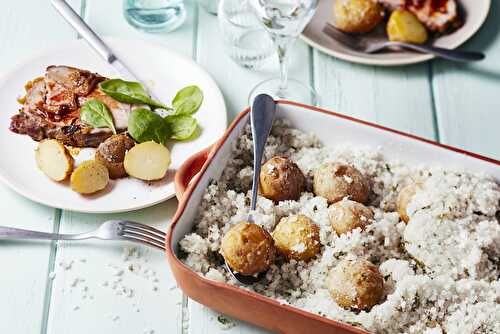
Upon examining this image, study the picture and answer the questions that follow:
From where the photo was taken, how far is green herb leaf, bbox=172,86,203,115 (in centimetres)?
197

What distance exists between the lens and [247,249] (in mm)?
1396

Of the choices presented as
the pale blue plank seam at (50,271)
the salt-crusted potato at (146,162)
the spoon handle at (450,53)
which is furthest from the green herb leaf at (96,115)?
the spoon handle at (450,53)

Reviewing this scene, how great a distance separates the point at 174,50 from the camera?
2.17 m

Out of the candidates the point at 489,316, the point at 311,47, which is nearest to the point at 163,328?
the point at 489,316

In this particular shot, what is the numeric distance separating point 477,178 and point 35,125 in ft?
3.62

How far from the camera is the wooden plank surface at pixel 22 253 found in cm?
160

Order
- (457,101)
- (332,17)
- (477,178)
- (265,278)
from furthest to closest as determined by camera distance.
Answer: (332,17), (457,101), (477,178), (265,278)

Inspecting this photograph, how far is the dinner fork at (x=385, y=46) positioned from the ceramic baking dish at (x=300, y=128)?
1.88ft

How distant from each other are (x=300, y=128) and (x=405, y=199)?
0.31 m

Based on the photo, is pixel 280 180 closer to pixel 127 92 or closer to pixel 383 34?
pixel 127 92

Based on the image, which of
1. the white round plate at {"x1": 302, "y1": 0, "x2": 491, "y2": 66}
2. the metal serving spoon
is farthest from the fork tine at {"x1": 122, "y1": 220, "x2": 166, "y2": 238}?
the white round plate at {"x1": 302, "y1": 0, "x2": 491, "y2": 66}

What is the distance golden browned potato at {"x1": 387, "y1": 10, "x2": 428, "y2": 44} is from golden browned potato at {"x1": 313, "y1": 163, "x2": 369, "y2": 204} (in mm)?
725

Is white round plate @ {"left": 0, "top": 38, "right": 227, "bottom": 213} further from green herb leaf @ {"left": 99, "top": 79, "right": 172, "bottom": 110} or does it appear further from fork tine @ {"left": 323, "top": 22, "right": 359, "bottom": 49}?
fork tine @ {"left": 323, "top": 22, "right": 359, "bottom": 49}

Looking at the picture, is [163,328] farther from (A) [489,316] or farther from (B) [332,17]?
(B) [332,17]
